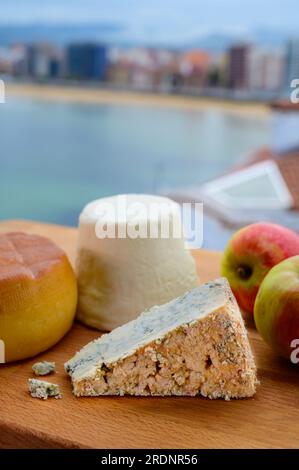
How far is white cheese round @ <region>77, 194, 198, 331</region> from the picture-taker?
0.92 metres

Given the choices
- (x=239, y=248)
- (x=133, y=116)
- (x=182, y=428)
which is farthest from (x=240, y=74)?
(x=182, y=428)

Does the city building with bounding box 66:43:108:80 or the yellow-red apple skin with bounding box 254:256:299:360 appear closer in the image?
the yellow-red apple skin with bounding box 254:256:299:360

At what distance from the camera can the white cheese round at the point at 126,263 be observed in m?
0.92

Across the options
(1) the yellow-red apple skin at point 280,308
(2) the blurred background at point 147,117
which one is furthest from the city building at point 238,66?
(1) the yellow-red apple skin at point 280,308

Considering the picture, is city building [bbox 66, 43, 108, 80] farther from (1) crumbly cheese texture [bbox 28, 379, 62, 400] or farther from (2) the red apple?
(1) crumbly cheese texture [bbox 28, 379, 62, 400]

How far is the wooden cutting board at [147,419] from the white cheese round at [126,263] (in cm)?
14

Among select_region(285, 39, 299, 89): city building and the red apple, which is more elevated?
select_region(285, 39, 299, 89): city building

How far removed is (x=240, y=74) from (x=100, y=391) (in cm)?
203

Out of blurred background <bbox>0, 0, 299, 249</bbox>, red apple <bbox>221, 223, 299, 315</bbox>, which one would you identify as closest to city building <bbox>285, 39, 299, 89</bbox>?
blurred background <bbox>0, 0, 299, 249</bbox>

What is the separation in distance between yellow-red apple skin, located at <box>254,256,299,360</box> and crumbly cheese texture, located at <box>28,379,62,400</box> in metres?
0.27

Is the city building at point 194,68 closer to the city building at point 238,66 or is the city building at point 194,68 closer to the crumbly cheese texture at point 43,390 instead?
the city building at point 238,66

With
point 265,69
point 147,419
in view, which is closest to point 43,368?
point 147,419

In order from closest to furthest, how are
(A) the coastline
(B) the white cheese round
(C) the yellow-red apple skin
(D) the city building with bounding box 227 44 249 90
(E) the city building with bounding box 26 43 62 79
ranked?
(C) the yellow-red apple skin
(B) the white cheese round
(E) the city building with bounding box 26 43 62 79
(D) the city building with bounding box 227 44 249 90
(A) the coastline

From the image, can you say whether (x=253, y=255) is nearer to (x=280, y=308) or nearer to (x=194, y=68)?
(x=280, y=308)
